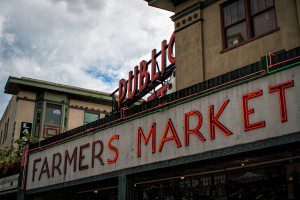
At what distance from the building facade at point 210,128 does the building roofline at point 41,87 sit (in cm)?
1478

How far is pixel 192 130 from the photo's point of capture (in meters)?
12.2

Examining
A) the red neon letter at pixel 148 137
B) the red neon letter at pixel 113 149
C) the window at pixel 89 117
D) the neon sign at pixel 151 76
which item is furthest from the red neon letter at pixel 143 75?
the window at pixel 89 117

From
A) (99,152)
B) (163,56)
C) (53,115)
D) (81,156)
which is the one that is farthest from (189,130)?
(53,115)

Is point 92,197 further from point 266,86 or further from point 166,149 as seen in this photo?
point 266,86

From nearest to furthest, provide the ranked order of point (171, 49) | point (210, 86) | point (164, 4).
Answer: point (210, 86), point (164, 4), point (171, 49)

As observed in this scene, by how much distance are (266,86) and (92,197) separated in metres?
11.4

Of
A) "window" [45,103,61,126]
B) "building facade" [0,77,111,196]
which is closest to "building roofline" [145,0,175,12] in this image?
"building facade" [0,77,111,196]

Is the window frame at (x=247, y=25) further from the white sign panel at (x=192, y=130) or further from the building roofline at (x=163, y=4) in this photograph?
the white sign panel at (x=192, y=130)

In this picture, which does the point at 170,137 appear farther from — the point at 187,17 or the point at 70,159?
the point at 187,17

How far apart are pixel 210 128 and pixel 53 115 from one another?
24255 mm

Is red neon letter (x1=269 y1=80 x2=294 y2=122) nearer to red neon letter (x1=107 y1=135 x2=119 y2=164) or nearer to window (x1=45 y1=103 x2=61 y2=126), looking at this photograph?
red neon letter (x1=107 y1=135 x2=119 y2=164)

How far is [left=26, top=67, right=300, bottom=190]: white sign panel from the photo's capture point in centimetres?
1009

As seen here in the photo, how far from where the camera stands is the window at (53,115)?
33.5m

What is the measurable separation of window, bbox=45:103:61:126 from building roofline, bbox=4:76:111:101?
1.40 meters
